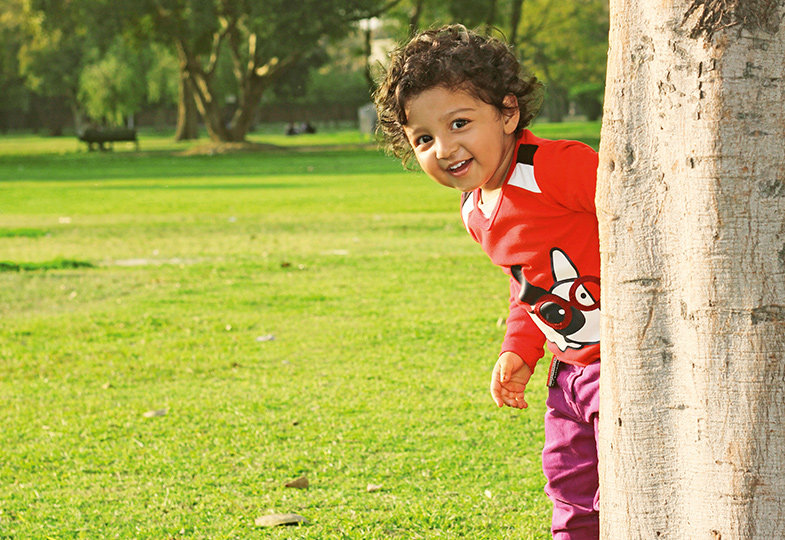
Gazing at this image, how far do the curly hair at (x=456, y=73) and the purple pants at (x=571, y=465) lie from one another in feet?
2.41

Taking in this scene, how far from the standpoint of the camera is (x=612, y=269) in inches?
84.4

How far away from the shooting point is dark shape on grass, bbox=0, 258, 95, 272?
32.7ft

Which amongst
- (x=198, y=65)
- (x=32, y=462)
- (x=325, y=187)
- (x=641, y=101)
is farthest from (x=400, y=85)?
(x=198, y=65)

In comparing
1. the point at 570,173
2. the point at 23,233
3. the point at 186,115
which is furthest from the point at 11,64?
the point at 570,173

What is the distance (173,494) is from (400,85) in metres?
1.91

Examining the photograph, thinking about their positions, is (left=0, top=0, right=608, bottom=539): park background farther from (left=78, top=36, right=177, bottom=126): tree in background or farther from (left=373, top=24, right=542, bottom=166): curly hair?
(left=78, top=36, right=177, bottom=126): tree in background

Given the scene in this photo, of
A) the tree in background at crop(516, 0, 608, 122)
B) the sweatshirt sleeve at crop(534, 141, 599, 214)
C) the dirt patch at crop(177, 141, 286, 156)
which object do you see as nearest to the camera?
the sweatshirt sleeve at crop(534, 141, 599, 214)

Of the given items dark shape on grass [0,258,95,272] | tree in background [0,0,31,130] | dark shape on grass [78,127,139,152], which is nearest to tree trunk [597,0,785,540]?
dark shape on grass [0,258,95,272]

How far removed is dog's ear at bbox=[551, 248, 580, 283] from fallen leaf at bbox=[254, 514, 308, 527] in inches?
54.7

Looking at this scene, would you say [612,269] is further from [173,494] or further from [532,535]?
[173,494]

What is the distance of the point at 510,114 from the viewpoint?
2.93 metres

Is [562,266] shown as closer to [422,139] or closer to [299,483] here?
[422,139]

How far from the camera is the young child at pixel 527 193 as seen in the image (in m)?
2.78

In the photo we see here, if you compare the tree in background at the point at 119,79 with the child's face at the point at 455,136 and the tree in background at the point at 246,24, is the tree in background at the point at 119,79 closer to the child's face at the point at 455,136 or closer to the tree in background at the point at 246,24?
the tree in background at the point at 246,24
